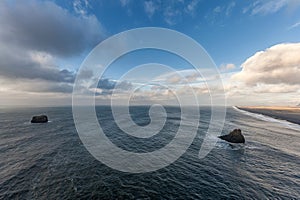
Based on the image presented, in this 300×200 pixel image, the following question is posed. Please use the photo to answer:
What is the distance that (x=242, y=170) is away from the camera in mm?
30703

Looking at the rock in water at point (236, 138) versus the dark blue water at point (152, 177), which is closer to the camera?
the dark blue water at point (152, 177)

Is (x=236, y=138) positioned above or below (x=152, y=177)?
above

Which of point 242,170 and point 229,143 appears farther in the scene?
point 229,143

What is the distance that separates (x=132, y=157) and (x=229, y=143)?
120 ft

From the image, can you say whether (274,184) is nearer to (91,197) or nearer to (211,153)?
(211,153)

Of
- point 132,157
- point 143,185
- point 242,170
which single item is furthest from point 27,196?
point 242,170

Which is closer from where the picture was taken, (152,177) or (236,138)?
(152,177)

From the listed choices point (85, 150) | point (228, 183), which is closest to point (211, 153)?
point (228, 183)

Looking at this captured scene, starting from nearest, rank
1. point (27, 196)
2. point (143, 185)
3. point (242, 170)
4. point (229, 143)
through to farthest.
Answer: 1. point (27, 196)
2. point (143, 185)
3. point (242, 170)
4. point (229, 143)

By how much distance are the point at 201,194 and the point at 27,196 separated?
27.2m

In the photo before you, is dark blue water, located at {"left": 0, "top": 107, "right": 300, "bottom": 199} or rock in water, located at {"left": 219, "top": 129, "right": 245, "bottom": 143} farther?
rock in water, located at {"left": 219, "top": 129, "right": 245, "bottom": 143}

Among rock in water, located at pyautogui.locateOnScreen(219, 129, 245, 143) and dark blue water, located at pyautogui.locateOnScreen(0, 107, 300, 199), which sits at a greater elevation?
rock in water, located at pyautogui.locateOnScreen(219, 129, 245, 143)

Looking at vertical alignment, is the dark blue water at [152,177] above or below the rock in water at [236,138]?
below

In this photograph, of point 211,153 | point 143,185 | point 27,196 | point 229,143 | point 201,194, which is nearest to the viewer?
point 27,196
